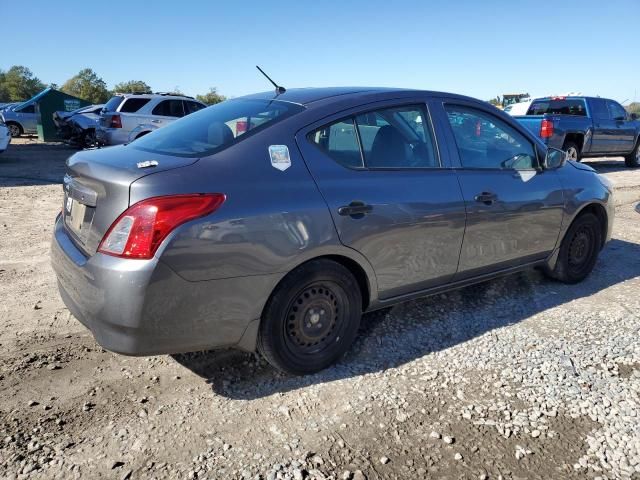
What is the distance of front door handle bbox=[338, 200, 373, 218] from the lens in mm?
2975

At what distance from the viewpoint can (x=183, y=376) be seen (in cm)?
308

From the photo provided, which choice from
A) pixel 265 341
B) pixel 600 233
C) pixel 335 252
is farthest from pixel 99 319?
pixel 600 233

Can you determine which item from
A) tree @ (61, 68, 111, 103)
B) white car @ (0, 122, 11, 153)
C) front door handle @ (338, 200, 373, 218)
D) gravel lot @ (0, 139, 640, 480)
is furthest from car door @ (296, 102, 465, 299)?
tree @ (61, 68, 111, 103)

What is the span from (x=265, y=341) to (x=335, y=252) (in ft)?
2.11

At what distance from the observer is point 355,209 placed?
302 centimetres

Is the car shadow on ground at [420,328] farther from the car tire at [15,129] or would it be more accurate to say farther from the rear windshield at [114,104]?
the car tire at [15,129]

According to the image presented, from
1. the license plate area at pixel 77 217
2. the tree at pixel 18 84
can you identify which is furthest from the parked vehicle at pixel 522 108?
the tree at pixel 18 84

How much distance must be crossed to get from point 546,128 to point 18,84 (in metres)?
68.6

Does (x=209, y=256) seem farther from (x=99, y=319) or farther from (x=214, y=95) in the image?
(x=214, y=95)

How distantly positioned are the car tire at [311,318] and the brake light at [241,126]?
0.87m

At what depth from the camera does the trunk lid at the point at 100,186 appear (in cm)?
253

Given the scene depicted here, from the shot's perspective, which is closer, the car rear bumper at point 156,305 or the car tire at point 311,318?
the car rear bumper at point 156,305

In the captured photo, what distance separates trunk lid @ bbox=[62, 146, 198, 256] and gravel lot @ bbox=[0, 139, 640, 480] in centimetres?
88

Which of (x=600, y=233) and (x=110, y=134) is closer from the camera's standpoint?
(x=600, y=233)
